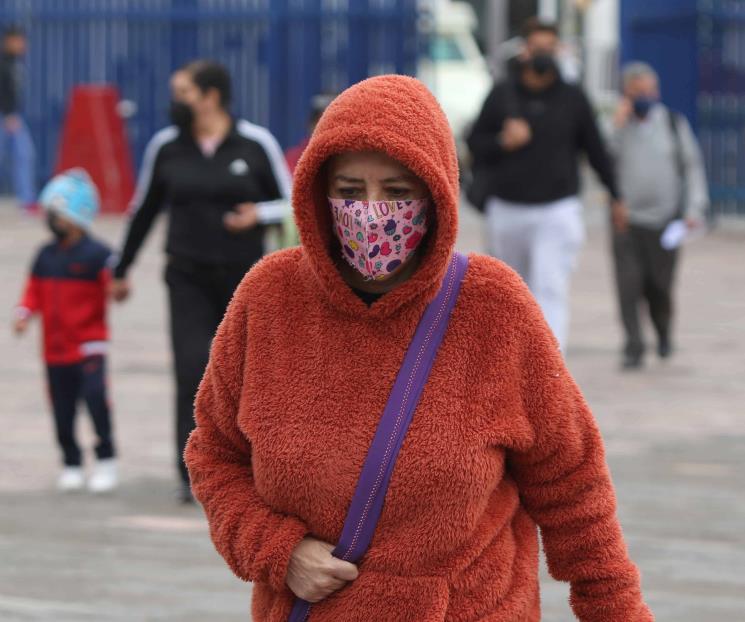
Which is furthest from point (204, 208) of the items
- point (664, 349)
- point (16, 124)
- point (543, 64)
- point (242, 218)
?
point (16, 124)

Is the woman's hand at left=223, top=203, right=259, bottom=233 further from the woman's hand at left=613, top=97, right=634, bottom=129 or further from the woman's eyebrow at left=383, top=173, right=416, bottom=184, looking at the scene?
the woman's hand at left=613, top=97, right=634, bottom=129

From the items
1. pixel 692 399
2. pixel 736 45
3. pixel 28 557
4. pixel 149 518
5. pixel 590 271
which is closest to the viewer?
pixel 28 557

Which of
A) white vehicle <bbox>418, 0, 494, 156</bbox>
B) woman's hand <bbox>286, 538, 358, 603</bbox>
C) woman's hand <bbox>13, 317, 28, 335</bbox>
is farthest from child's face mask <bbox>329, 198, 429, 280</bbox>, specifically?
white vehicle <bbox>418, 0, 494, 156</bbox>

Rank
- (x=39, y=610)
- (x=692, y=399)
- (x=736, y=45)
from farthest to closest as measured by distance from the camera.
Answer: (x=736, y=45) → (x=692, y=399) → (x=39, y=610)

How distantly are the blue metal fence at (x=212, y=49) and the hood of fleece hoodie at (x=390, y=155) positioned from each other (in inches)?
660

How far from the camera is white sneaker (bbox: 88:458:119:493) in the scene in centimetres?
749

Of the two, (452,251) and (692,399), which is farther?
(692,399)

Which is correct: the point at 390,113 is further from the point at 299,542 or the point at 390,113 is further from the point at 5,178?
the point at 5,178

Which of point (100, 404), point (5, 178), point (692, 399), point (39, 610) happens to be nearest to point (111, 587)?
point (39, 610)

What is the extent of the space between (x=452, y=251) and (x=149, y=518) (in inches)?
170

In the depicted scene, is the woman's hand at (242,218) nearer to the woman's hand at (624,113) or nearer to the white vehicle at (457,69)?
the woman's hand at (624,113)

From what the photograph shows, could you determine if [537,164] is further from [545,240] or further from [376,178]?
[376,178]

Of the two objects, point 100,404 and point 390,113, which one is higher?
point 390,113

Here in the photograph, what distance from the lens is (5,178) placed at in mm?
22594
